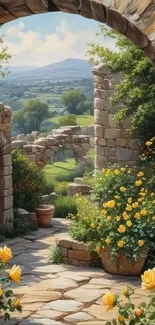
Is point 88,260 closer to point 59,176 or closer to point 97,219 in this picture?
point 97,219

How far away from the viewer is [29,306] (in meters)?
6.53

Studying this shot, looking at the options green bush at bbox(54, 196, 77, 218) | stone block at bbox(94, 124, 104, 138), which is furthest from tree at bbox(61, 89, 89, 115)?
stone block at bbox(94, 124, 104, 138)

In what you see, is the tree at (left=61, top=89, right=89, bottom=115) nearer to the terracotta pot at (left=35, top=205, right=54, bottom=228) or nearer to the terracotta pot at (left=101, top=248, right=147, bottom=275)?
the terracotta pot at (left=35, top=205, right=54, bottom=228)

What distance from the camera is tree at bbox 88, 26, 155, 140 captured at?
10711 millimetres

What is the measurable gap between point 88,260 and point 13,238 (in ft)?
9.88

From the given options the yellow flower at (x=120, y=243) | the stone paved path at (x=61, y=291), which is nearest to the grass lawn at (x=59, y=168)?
the stone paved path at (x=61, y=291)

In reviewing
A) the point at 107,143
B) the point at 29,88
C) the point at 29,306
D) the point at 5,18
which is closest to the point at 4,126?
the point at 107,143

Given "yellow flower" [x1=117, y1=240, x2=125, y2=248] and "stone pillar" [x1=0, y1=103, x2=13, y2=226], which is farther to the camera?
"stone pillar" [x1=0, y1=103, x2=13, y2=226]

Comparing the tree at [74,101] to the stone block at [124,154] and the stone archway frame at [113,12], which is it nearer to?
the stone block at [124,154]

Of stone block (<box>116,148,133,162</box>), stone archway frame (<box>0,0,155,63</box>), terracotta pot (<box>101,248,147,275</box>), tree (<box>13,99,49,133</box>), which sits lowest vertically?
terracotta pot (<box>101,248,147,275</box>)

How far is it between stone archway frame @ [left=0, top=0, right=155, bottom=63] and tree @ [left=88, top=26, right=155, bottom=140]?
6.36 metres

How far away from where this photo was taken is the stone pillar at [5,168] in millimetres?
11328

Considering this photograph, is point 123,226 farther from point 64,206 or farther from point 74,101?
point 74,101

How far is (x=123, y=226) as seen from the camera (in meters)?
7.46
